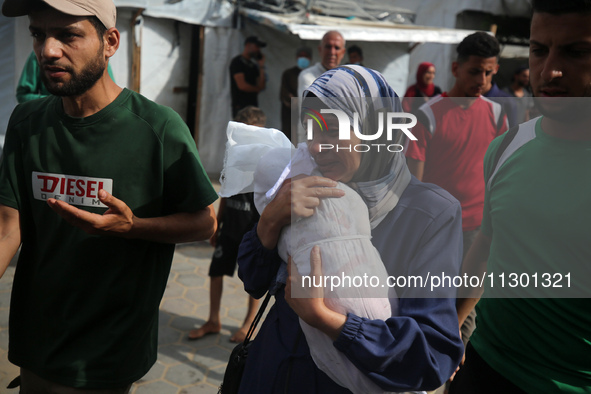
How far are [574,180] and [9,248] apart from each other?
6.24 ft

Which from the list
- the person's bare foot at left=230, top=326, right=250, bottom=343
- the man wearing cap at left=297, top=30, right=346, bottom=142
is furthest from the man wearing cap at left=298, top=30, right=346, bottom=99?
the person's bare foot at left=230, top=326, right=250, bottom=343

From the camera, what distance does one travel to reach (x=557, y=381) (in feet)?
5.42

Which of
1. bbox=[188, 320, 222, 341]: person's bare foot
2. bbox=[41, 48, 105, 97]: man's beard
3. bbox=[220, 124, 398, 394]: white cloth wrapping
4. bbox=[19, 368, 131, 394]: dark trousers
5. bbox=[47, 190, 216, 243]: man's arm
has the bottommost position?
bbox=[188, 320, 222, 341]: person's bare foot

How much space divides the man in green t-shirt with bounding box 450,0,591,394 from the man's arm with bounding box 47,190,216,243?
42.6 inches

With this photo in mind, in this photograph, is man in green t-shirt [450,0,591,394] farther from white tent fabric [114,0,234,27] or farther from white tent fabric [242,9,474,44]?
white tent fabric [114,0,234,27]

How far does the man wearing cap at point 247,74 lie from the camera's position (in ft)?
27.3

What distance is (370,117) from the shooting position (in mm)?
1430

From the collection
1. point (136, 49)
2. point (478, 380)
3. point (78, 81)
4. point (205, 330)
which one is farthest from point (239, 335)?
point (136, 49)

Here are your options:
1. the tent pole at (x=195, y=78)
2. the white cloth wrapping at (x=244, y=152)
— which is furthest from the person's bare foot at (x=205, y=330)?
the tent pole at (x=195, y=78)

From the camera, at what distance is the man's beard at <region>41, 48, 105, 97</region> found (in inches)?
76.5

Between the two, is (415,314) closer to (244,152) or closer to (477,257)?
(244,152)

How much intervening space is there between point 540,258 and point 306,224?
75 cm

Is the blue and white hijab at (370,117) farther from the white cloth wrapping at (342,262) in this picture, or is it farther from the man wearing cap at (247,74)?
the man wearing cap at (247,74)

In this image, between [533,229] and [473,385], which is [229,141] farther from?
[473,385]
